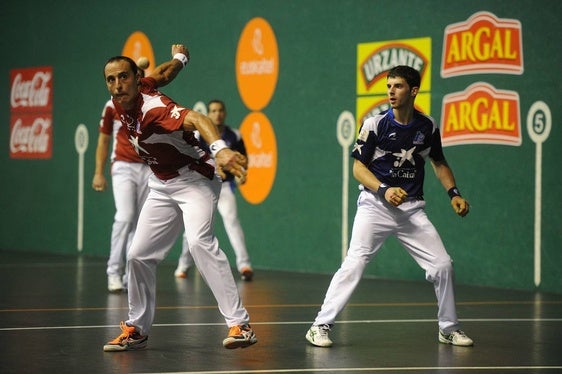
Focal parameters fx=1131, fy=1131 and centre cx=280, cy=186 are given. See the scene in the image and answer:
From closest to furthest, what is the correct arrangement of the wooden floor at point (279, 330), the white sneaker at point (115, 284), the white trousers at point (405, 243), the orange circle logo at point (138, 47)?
1. the wooden floor at point (279, 330)
2. the white trousers at point (405, 243)
3. the white sneaker at point (115, 284)
4. the orange circle logo at point (138, 47)

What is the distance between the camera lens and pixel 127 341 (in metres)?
7.44

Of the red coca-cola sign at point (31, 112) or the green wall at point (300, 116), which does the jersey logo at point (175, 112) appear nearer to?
the green wall at point (300, 116)

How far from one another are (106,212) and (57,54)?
9.15 feet

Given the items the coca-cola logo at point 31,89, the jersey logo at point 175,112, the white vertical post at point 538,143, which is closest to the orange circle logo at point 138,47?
the coca-cola logo at point 31,89

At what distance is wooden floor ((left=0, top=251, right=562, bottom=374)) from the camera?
22.9 ft

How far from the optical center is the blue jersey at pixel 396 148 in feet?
26.0

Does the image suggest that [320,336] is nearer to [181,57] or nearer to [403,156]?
[403,156]

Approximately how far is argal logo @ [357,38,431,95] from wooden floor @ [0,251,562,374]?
7.64 ft

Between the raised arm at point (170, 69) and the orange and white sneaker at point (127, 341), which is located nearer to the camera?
the orange and white sneaker at point (127, 341)

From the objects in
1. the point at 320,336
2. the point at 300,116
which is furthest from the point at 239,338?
the point at 300,116

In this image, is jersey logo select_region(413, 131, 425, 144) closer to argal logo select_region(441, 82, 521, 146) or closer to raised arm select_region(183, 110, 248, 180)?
raised arm select_region(183, 110, 248, 180)

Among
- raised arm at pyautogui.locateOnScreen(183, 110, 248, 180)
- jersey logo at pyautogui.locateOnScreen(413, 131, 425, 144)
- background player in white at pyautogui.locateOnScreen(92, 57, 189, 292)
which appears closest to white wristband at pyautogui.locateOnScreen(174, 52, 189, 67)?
raised arm at pyautogui.locateOnScreen(183, 110, 248, 180)

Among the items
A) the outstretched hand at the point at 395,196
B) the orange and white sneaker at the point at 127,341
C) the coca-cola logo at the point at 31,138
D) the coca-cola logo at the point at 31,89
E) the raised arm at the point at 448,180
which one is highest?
the coca-cola logo at the point at 31,89

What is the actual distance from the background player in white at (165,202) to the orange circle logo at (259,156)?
23.3 feet
